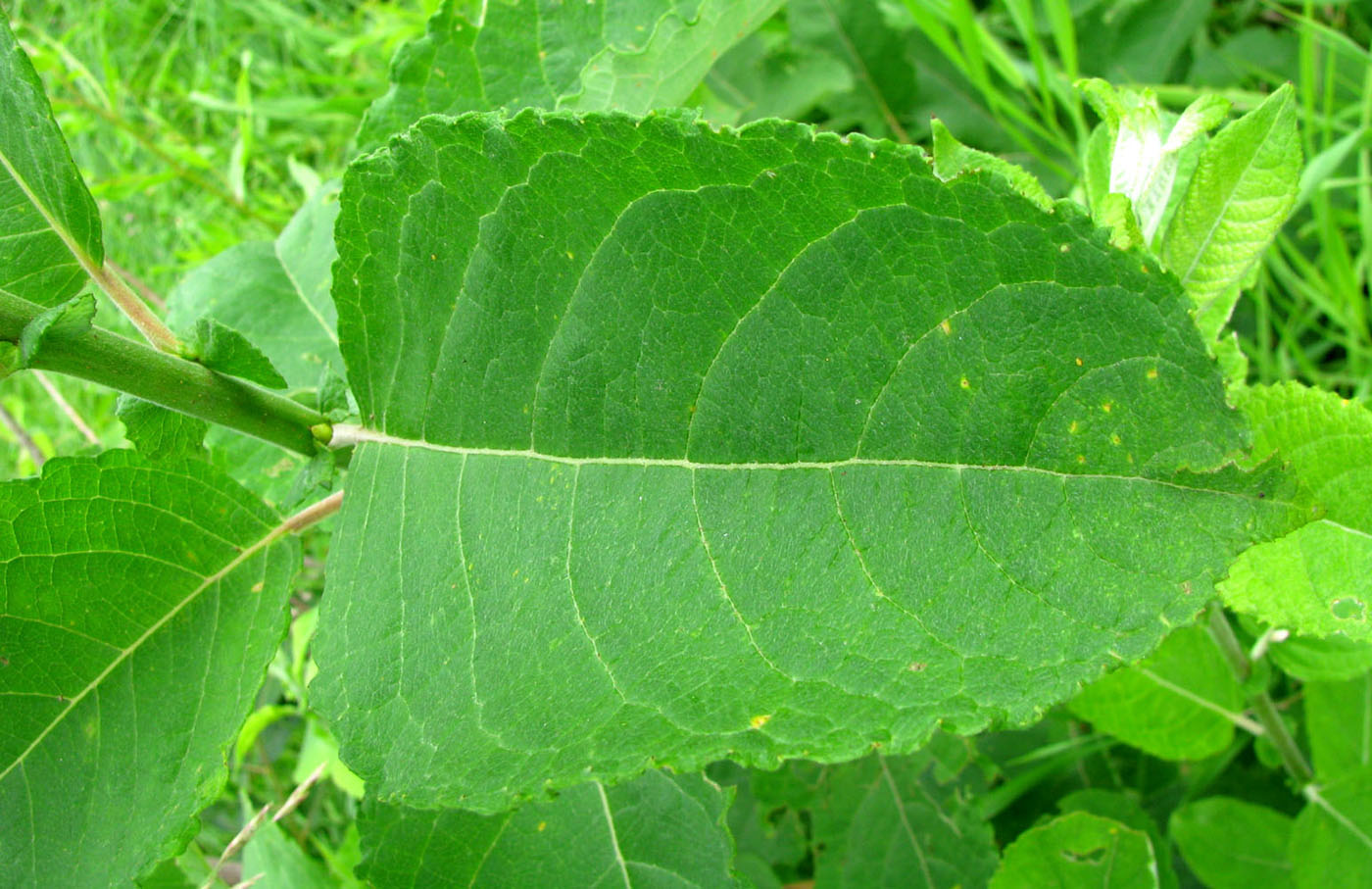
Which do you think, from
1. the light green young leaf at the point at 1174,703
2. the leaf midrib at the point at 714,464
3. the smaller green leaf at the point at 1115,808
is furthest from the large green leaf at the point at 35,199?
the smaller green leaf at the point at 1115,808

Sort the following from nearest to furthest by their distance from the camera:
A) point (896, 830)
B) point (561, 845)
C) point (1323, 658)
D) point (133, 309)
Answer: point (133, 309), point (561, 845), point (1323, 658), point (896, 830)

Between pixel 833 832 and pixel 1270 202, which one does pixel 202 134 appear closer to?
pixel 833 832

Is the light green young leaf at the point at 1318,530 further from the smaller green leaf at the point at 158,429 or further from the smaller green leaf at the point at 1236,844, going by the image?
the smaller green leaf at the point at 158,429

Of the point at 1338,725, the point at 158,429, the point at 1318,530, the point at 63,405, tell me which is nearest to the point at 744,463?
the point at 1318,530

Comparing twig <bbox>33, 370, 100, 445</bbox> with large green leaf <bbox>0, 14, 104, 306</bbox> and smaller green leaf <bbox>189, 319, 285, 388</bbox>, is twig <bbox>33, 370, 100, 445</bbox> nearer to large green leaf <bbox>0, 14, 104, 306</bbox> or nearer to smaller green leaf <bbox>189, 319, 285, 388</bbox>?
large green leaf <bbox>0, 14, 104, 306</bbox>

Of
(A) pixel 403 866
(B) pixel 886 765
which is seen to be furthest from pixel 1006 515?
(B) pixel 886 765

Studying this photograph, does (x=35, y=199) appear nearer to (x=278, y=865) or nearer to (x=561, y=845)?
(x=561, y=845)
